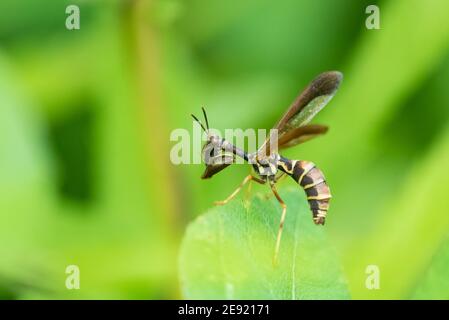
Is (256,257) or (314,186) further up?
(314,186)

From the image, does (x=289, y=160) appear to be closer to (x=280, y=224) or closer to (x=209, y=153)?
(x=209, y=153)

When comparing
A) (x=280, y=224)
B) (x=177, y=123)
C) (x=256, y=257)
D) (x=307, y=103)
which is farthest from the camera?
(x=177, y=123)

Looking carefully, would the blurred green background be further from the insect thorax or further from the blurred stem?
the insect thorax

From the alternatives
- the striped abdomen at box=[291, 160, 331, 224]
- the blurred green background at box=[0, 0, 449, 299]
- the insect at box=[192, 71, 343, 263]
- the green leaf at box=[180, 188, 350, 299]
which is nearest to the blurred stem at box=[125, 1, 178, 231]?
the blurred green background at box=[0, 0, 449, 299]

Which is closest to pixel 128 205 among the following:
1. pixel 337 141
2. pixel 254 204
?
pixel 337 141

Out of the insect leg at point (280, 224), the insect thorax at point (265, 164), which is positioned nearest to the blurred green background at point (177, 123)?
the insect thorax at point (265, 164)

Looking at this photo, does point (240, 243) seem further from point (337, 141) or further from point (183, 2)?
point (183, 2)

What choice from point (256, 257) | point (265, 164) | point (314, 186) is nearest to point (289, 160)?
point (265, 164)
